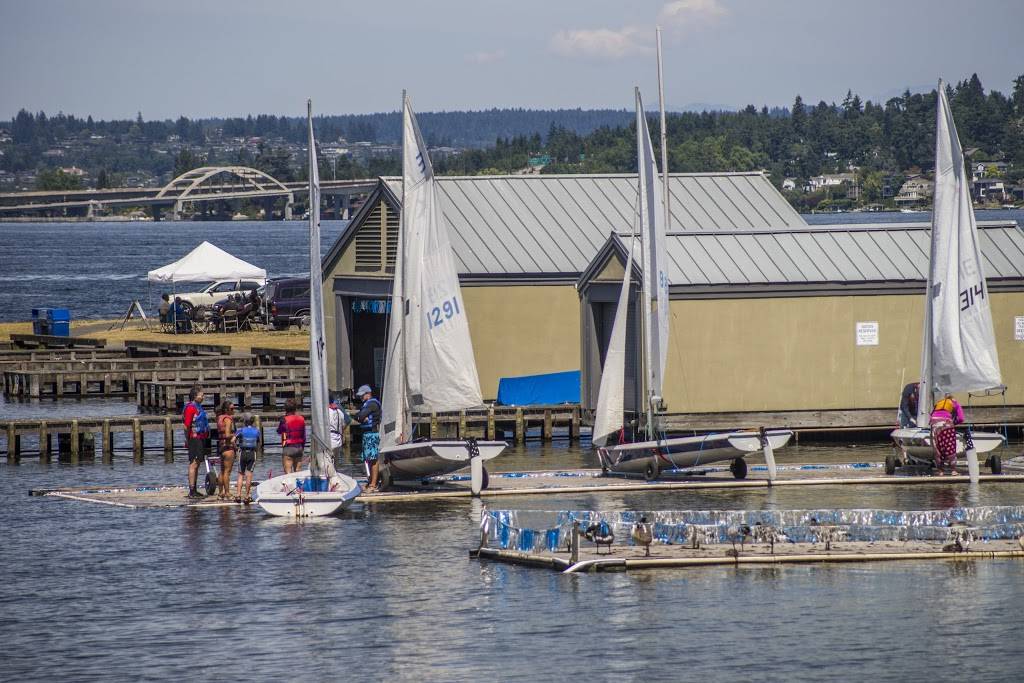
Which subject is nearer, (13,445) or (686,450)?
(686,450)

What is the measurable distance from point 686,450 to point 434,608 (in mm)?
11389

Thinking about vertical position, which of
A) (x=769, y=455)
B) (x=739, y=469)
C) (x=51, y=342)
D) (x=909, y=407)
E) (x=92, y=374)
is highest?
(x=51, y=342)

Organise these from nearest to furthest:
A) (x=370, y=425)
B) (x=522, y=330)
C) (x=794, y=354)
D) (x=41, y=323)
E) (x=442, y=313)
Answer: (x=442, y=313) < (x=370, y=425) < (x=794, y=354) < (x=522, y=330) < (x=41, y=323)

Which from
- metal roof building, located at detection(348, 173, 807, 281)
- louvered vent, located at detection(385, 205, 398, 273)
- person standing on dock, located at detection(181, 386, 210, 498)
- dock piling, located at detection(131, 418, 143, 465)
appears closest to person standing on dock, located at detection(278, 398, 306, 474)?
person standing on dock, located at detection(181, 386, 210, 498)

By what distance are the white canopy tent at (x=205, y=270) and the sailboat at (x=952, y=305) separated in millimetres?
40033

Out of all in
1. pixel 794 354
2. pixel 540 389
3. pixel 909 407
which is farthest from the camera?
pixel 540 389

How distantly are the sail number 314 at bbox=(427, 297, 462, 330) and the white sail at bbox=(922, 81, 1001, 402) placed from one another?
10309mm

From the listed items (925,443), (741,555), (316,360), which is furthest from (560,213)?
(741,555)

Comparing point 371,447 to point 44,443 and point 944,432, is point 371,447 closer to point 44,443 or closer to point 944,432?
point 44,443

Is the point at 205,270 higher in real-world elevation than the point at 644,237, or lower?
higher

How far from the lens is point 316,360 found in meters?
33.2

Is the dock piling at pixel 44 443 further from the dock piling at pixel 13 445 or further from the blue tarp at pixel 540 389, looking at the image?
the blue tarp at pixel 540 389

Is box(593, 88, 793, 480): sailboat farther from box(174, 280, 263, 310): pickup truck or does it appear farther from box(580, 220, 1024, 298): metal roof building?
box(174, 280, 263, 310): pickup truck

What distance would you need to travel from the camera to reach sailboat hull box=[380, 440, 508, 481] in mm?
34031
